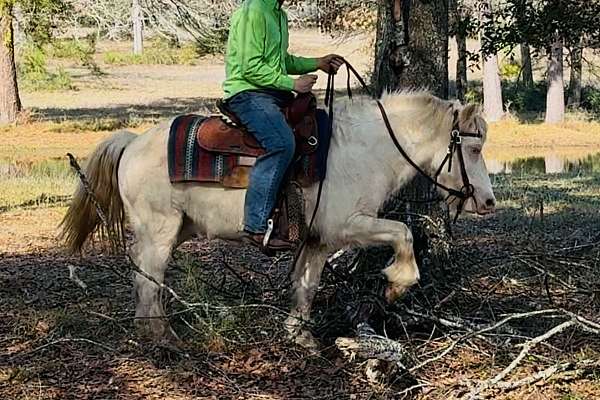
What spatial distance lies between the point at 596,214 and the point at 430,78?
18.9ft

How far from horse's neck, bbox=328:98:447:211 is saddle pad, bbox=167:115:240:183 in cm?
70

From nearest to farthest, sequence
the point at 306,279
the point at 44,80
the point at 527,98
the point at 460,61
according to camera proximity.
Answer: the point at 306,279 → the point at 460,61 → the point at 527,98 → the point at 44,80

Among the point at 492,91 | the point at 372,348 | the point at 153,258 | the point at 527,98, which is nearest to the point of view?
the point at 372,348

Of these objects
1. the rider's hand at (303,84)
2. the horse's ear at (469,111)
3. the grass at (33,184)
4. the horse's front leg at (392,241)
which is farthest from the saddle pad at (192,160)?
the grass at (33,184)

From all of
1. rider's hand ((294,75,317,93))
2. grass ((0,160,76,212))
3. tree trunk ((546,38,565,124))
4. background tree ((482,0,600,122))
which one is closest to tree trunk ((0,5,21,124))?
grass ((0,160,76,212))

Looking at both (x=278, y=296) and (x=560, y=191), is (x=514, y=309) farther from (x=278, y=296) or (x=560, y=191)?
(x=560, y=191)

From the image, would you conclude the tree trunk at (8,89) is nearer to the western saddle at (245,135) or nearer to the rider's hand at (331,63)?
the western saddle at (245,135)

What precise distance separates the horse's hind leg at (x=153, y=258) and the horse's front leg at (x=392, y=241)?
129 cm

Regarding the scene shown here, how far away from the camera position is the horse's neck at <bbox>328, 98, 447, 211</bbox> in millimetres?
6043

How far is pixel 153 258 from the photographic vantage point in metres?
6.53

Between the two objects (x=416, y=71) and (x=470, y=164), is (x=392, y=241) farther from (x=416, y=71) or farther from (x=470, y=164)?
(x=416, y=71)

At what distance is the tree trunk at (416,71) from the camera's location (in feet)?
22.7

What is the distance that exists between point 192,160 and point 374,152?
1.20m

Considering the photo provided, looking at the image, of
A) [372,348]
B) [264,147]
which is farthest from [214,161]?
[372,348]
